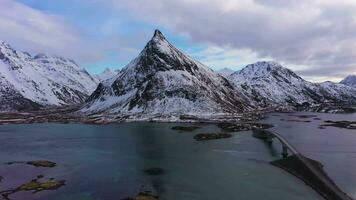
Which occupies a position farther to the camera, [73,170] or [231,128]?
[231,128]

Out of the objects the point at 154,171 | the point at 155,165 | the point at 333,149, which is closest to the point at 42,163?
the point at 155,165

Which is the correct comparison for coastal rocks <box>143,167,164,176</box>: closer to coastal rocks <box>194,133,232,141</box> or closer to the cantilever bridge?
the cantilever bridge

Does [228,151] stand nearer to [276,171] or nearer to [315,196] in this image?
[276,171]

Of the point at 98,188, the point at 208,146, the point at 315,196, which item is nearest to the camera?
the point at 315,196

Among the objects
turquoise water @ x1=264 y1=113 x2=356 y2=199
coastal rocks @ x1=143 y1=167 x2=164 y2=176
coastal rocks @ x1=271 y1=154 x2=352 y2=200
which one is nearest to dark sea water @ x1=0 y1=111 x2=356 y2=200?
turquoise water @ x1=264 y1=113 x2=356 y2=199

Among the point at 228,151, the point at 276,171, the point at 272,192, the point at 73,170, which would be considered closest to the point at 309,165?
the point at 276,171

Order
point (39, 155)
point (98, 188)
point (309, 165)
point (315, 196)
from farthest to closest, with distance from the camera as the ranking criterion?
point (39, 155)
point (309, 165)
point (98, 188)
point (315, 196)
